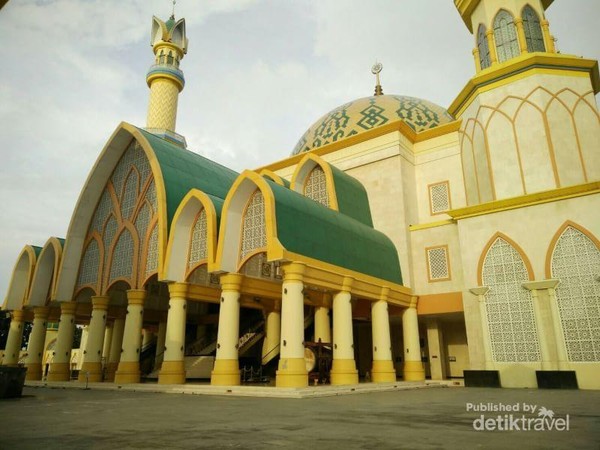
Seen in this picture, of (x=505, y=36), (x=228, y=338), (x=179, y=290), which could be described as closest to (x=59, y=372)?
(x=179, y=290)

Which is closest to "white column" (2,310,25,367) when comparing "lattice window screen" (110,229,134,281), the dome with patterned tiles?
"lattice window screen" (110,229,134,281)

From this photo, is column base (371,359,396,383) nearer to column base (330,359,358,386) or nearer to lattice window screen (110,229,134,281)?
column base (330,359,358,386)

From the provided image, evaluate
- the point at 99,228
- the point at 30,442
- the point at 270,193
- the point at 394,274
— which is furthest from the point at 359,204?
the point at 30,442

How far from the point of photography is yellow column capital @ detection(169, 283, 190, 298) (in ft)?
57.2

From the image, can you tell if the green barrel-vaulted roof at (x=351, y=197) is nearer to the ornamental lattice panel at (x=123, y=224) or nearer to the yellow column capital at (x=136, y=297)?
the ornamental lattice panel at (x=123, y=224)

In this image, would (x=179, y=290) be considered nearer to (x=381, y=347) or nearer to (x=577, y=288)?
(x=381, y=347)

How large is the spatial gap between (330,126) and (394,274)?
12.6m

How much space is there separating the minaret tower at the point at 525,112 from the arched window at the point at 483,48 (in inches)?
1.8

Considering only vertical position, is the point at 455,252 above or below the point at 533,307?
above

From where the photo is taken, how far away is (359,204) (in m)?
22.0

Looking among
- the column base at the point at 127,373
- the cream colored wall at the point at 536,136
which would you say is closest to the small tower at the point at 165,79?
the column base at the point at 127,373

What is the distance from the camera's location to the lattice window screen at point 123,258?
20094 mm

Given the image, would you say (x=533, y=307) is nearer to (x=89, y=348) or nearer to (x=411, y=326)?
(x=411, y=326)

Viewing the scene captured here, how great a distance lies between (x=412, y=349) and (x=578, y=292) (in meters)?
7.42
